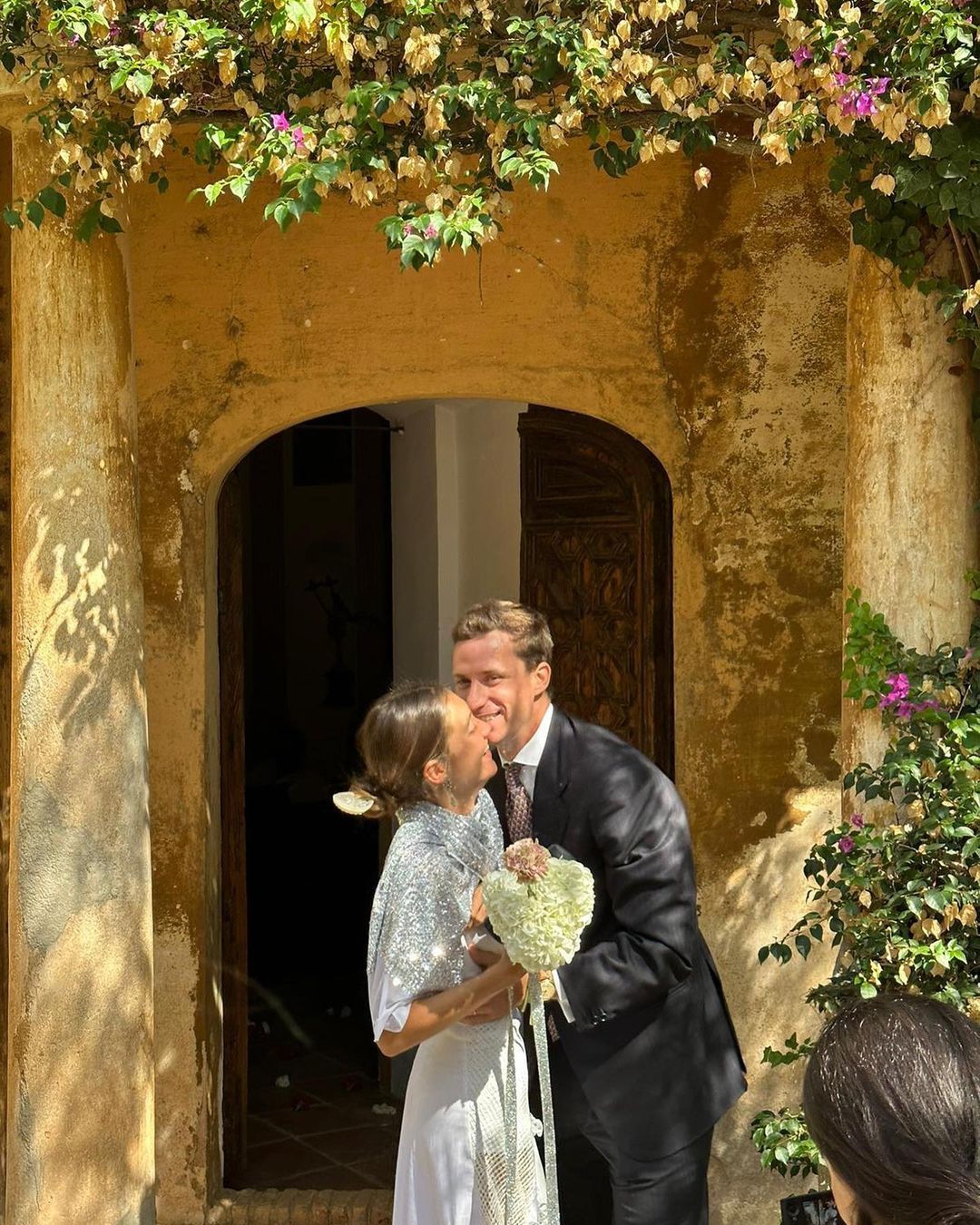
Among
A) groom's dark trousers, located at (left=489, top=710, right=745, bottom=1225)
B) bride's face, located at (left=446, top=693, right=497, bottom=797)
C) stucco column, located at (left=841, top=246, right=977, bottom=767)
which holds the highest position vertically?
stucco column, located at (left=841, top=246, right=977, bottom=767)

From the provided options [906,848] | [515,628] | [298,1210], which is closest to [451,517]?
[298,1210]

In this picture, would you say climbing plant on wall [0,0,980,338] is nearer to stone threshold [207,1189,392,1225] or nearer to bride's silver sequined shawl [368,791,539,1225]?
bride's silver sequined shawl [368,791,539,1225]

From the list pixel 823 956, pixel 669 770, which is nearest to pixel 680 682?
pixel 669 770

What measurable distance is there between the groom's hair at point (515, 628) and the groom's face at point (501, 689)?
20mm

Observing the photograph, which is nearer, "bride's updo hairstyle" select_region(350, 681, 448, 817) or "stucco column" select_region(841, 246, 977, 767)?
"bride's updo hairstyle" select_region(350, 681, 448, 817)

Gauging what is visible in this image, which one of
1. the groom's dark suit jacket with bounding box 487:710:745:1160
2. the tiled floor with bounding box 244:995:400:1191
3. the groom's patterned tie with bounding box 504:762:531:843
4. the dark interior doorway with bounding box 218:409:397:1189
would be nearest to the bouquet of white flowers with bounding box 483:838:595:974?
the groom's dark suit jacket with bounding box 487:710:745:1160

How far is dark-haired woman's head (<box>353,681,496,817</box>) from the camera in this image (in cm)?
380

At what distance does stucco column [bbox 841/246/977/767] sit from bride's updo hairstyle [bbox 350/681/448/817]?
1.53 meters

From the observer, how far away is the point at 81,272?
503cm

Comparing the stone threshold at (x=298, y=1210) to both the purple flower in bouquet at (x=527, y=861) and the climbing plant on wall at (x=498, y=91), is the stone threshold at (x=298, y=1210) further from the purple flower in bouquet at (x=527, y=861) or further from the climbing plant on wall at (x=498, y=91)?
the climbing plant on wall at (x=498, y=91)

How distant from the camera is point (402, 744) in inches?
150

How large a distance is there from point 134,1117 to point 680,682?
2.49 metres

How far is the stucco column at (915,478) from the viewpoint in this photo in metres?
4.62

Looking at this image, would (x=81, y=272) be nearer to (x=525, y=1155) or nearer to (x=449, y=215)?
Answer: (x=449, y=215)
